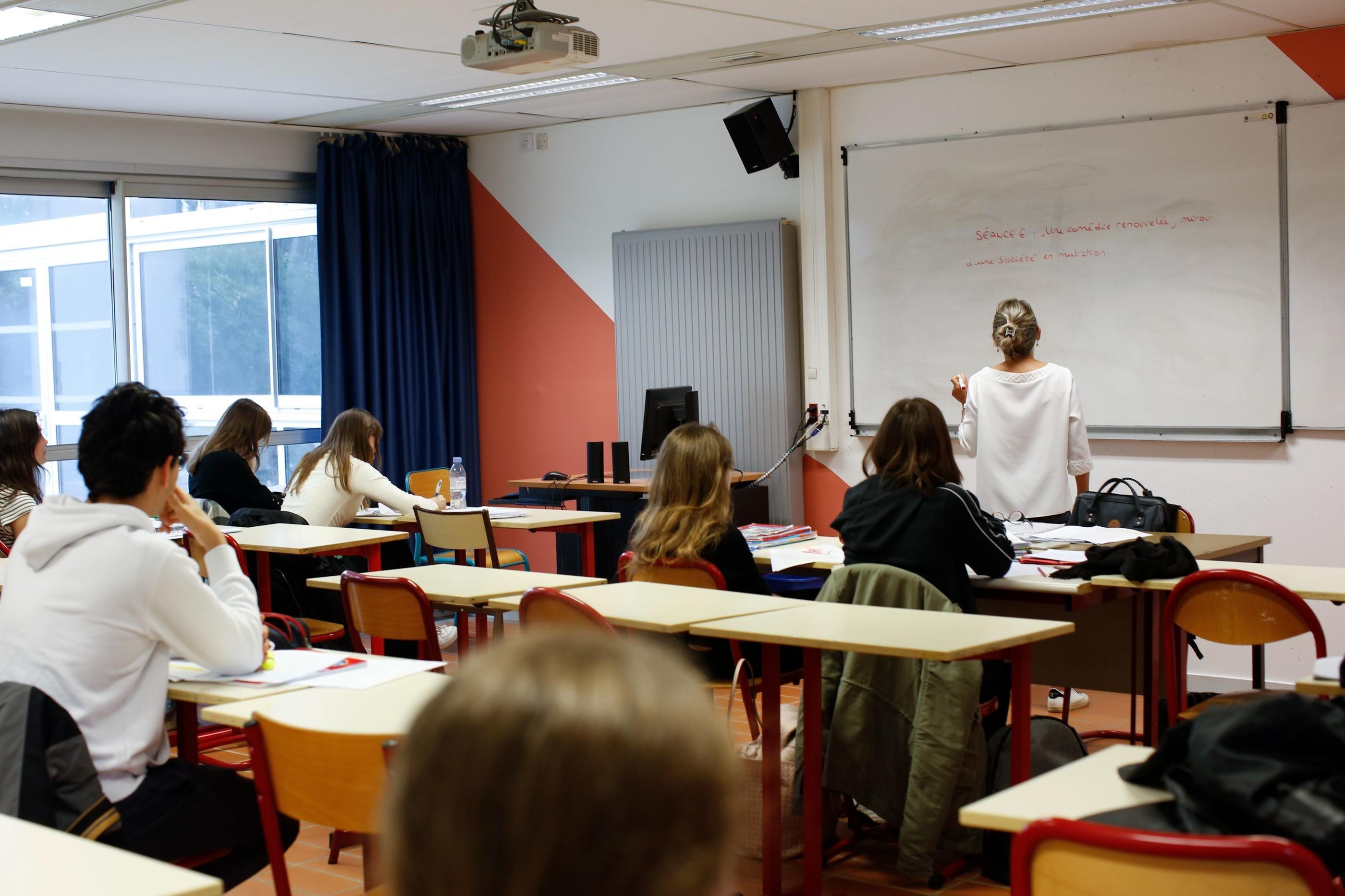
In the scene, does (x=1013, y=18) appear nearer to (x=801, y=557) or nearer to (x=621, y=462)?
(x=801, y=557)

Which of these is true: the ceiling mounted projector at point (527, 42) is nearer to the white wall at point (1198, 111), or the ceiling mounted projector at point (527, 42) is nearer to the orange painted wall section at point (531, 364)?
the white wall at point (1198, 111)

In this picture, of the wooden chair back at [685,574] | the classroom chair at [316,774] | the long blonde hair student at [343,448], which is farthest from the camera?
the long blonde hair student at [343,448]

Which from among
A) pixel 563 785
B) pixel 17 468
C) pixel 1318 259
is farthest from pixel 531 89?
pixel 563 785

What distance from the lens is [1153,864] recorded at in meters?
1.51

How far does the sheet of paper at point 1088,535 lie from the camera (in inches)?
165

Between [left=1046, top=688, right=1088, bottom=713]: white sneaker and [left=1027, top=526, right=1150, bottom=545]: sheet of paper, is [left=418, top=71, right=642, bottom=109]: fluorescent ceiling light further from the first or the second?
[left=1046, top=688, right=1088, bottom=713]: white sneaker

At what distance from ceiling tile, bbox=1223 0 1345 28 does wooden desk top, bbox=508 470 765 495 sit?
9.64ft

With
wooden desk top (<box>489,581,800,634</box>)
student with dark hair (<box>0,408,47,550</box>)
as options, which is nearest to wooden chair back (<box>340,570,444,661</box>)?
wooden desk top (<box>489,581,800,634</box>)

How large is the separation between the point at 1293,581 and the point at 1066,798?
1960 mm

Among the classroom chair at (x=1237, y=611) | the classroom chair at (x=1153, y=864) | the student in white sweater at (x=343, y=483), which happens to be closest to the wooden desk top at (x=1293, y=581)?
the classroom chair at (x=1237, y=611)

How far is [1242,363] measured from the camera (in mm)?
5398

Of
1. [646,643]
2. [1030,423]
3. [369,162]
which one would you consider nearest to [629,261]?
[369,162]

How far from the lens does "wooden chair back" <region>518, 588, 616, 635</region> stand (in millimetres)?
3127

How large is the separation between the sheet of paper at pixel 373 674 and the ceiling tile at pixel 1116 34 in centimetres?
373
